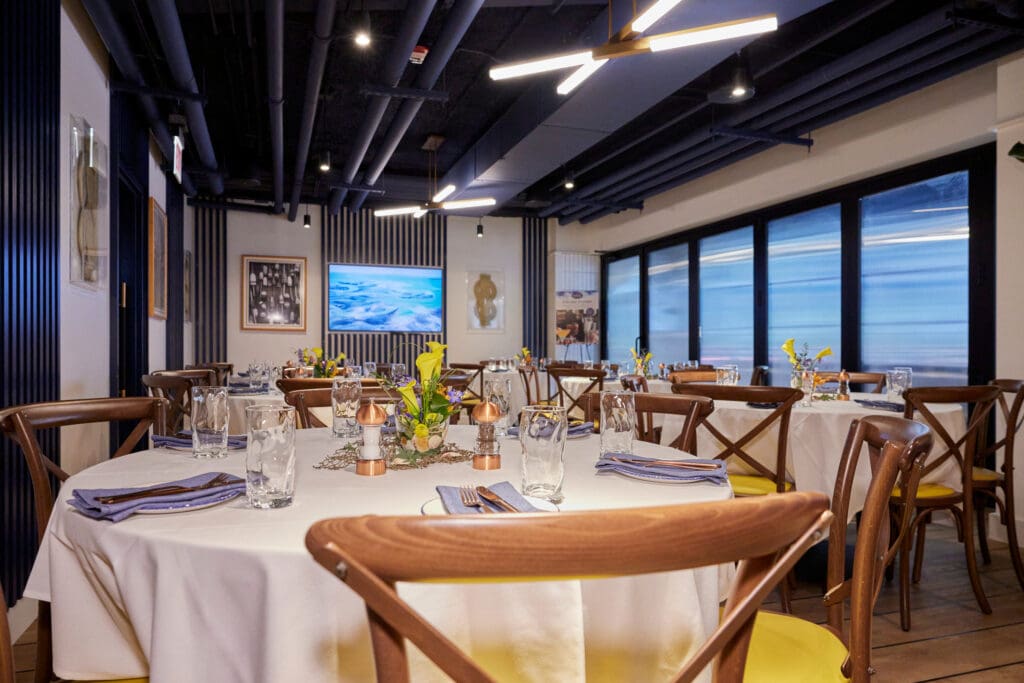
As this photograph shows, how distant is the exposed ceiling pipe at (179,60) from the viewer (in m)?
3.70

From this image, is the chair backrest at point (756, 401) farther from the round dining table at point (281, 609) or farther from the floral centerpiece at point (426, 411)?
the round dining table at point (281, 609)

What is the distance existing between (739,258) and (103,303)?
6.54 metres

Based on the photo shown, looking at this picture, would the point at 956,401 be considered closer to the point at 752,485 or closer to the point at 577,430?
the point at 752,485

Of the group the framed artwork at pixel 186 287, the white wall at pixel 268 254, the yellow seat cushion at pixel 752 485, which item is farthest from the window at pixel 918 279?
the framed artwork at pixel 186 287

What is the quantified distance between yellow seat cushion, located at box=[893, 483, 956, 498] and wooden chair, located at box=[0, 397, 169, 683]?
2912mm

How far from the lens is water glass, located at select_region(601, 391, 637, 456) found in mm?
1814

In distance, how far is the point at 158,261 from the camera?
648 cm

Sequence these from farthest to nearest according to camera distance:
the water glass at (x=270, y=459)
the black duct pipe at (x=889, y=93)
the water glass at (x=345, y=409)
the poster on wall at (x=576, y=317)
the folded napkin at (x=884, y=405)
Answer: the poster on wall at (x=576, y=317)
the black duct pipe at (x=889, y=93)
the folded napkin at (x=884, y=405)
the water glass at (x=345, y=409)
the water glass at (x=270, y=459)

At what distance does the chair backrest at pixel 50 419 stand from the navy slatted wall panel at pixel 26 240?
1.05 m

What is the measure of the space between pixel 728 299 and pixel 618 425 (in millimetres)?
6644

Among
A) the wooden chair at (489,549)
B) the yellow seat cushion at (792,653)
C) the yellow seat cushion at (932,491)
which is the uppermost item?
the wooden chair at (489,549)

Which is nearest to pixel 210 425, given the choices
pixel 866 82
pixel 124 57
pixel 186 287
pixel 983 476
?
pixel 983 476

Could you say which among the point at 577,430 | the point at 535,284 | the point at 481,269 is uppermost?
the point at 481,269

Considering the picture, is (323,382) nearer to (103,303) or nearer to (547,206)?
(103,303)
